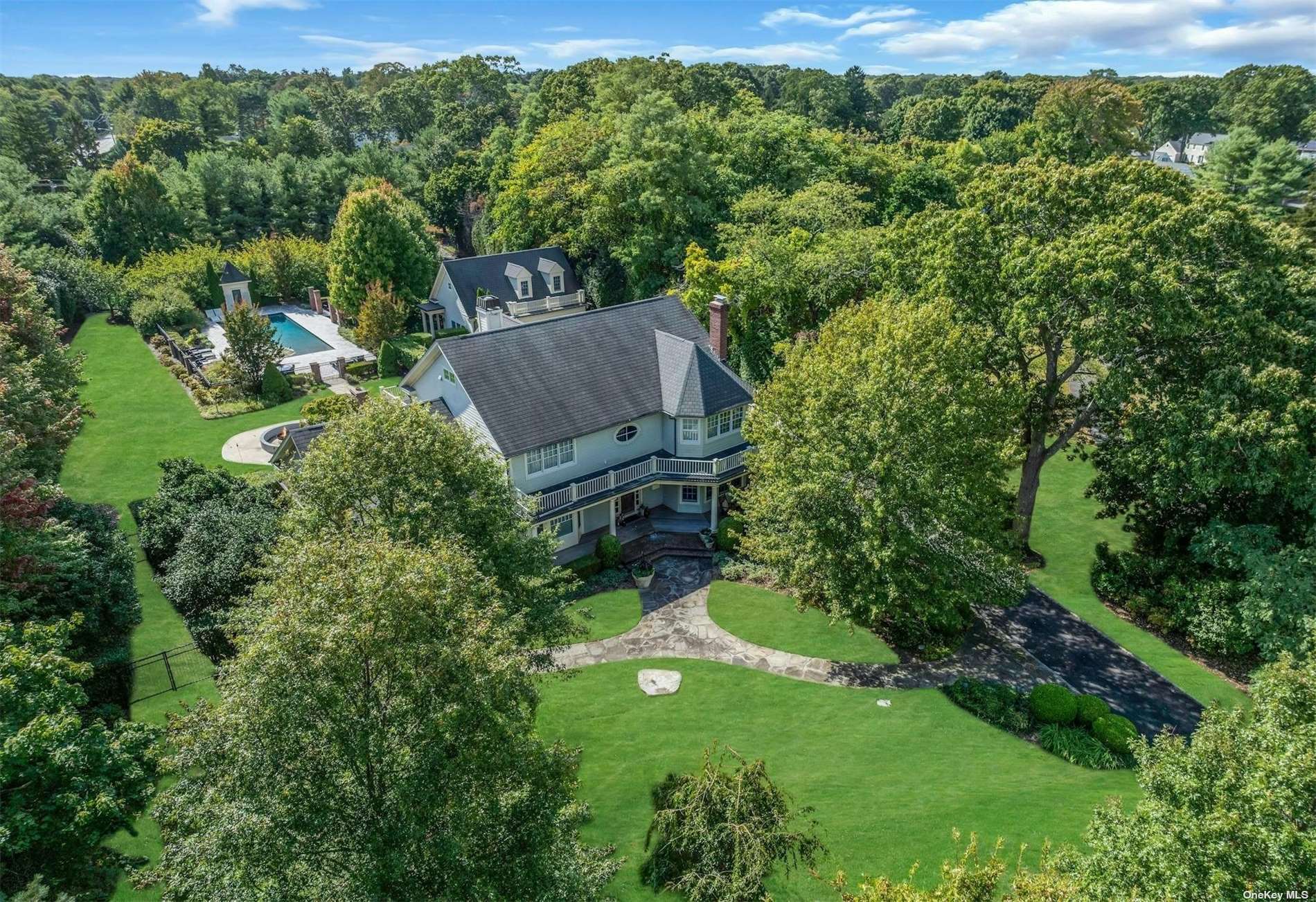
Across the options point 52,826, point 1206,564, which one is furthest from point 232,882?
point 1206,564

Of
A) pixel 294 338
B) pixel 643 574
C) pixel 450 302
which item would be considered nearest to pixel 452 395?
pixel 643 574

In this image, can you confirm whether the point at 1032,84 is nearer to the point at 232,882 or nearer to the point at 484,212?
the point at 484,212

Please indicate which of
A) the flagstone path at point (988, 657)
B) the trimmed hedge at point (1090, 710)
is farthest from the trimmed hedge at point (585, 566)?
the trimmed hedge at point (1090, 710)

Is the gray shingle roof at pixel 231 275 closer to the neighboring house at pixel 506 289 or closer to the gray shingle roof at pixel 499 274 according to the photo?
the neighboring house at pixel 506 289

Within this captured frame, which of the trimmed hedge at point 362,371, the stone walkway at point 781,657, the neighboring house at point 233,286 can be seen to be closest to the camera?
the stone walkway at point 781,657

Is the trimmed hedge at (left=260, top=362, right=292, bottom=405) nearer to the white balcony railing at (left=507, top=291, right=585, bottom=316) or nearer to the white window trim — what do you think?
the white balcony railing at (left=507, top=291, right=585, bottom=316)

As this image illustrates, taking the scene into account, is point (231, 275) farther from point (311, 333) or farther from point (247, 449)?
point (247, 449)
